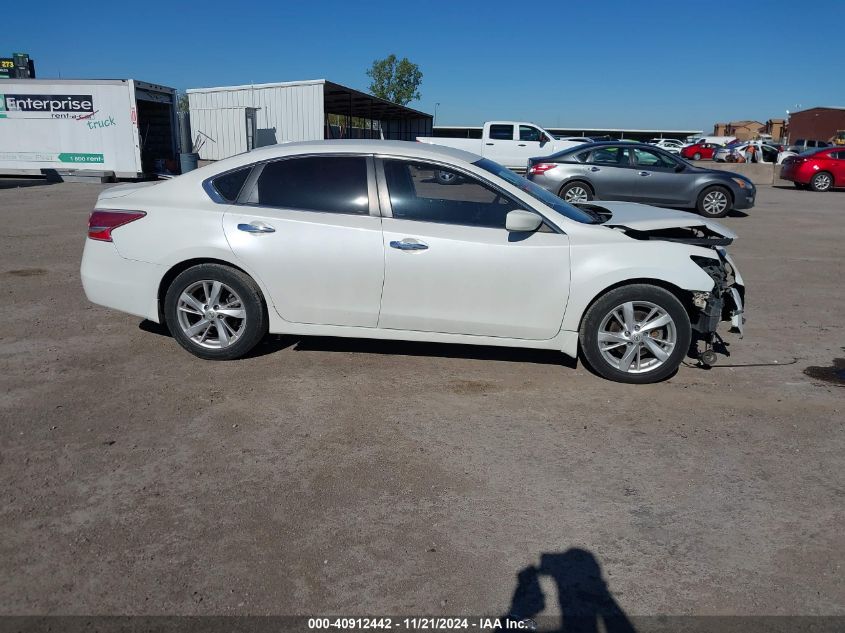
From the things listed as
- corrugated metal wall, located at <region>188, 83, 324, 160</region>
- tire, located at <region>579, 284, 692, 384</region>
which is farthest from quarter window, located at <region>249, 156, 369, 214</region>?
corrugated metal wall, located at <region>188, 83, 324, 160</region>

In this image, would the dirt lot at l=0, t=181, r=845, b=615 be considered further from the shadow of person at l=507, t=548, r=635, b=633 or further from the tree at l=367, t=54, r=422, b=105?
the tree at l=367, t=54, r=422, b=105

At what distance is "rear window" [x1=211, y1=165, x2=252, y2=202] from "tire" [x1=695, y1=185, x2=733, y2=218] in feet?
40.7

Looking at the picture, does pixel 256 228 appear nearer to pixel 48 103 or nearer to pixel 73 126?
pixel 73 126

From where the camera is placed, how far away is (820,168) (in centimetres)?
2308

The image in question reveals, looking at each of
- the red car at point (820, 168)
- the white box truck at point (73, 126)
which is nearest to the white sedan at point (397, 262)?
the white box truck at point (73, 126)

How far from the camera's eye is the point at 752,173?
27641 millimetres

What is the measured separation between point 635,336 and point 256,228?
9.40 ft

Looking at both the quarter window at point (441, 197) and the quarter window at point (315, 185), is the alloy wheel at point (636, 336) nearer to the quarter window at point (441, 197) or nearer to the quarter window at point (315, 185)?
the quarter window at point (441, 197)

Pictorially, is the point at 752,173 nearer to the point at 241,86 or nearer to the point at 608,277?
the point at 241,86

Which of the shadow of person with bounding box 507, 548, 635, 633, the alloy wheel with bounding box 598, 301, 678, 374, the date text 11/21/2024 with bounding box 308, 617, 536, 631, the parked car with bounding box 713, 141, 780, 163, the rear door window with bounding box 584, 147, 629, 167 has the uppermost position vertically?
the parked car with bounding box 713, 141, 780, 163

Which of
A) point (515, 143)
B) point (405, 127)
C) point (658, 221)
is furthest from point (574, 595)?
point (405, 127)

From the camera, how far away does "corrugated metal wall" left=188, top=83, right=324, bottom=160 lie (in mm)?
28078

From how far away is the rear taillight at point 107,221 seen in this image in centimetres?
500

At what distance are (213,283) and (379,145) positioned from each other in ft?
5.35
